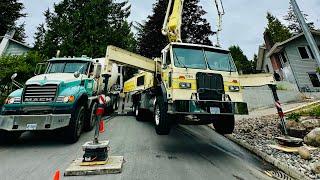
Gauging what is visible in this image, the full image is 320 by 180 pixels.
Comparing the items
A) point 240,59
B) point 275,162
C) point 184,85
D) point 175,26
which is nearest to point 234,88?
point 184,85

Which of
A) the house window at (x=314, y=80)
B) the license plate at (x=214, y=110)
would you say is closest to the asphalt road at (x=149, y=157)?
the license plate at (x=214, y=110)

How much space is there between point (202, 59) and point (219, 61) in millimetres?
615

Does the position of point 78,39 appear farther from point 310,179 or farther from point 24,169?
point 310,179

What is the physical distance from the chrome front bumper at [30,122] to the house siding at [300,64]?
25.8m

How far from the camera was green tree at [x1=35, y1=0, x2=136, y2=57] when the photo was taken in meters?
26.9

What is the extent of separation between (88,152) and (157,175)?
1.76 m

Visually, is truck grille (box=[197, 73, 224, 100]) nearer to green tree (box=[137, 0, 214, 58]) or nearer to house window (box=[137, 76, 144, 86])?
house window (box=[137, 76, 144, 86])

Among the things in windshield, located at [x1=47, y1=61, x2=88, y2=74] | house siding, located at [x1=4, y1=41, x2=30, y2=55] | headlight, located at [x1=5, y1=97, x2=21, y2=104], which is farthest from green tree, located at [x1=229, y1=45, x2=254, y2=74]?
headlight, located at [x1=5, y1=97, x2=21, y2=104]

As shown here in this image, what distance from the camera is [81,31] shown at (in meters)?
29.0

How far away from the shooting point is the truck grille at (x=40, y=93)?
781cm

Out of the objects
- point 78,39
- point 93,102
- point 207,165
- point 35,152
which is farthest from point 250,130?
point 78,39

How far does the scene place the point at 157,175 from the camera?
5.39 metres

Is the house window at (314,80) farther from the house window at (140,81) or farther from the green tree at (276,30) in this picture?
the house window at (140,81)

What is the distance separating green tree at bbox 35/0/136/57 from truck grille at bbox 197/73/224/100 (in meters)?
21.0
